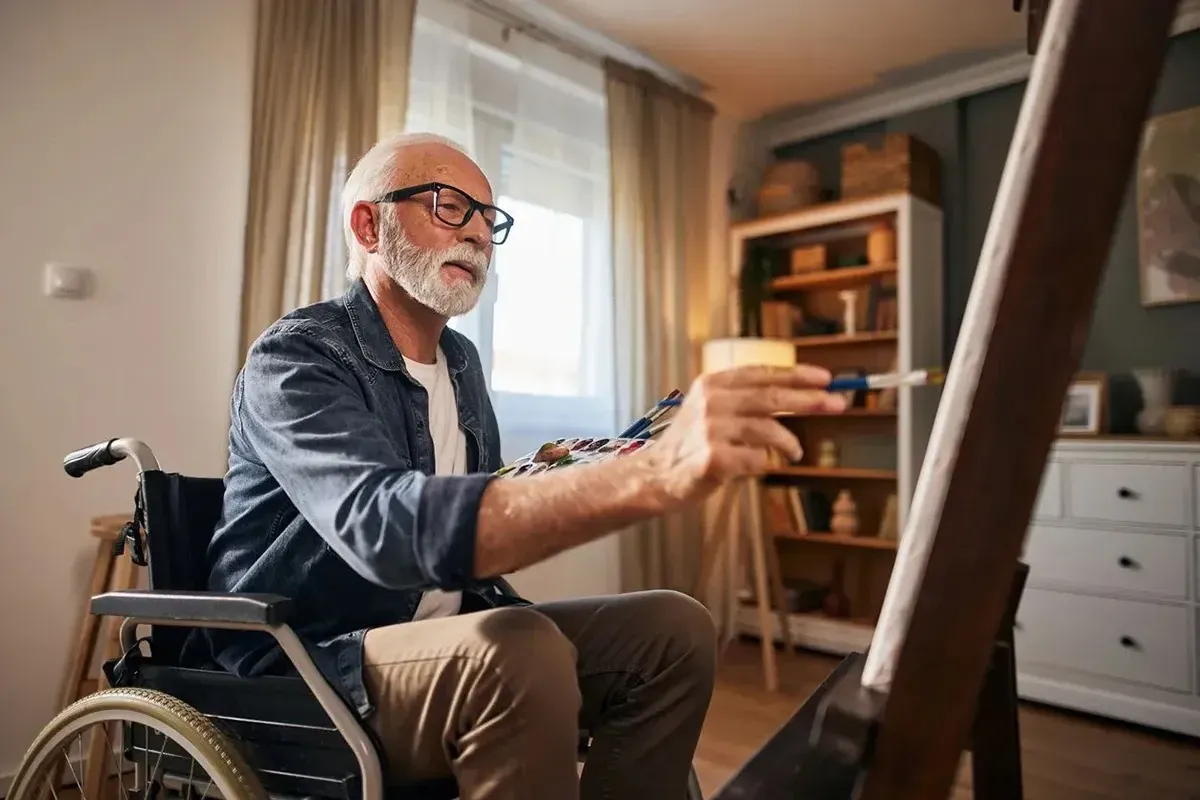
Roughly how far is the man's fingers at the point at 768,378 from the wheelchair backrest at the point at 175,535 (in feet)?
2.46

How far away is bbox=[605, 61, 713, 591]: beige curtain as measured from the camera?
3.05 m

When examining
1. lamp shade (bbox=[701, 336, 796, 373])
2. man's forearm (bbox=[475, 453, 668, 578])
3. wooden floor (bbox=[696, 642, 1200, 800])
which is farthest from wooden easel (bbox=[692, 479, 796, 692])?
man's forearm (bbox=[475, 453, 668, 578])

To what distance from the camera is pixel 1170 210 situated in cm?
272

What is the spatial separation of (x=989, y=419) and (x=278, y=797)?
817mm

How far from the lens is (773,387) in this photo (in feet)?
2.09

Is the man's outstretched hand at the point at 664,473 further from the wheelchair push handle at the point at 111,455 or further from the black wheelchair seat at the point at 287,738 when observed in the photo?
the wheelchair push handle at the point at 111,455

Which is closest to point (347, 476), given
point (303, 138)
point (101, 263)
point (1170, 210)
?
point (101, 263)

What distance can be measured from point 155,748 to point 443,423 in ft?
1.77

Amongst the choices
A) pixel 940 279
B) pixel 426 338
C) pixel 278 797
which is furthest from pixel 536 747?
pixel 940 279

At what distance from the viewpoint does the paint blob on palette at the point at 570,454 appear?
0.83 metres

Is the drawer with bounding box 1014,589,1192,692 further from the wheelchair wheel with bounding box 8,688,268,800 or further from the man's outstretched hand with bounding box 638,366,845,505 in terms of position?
the wheelchair wheel with bounding box 8,688,268,800

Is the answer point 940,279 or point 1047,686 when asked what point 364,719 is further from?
point 940,279

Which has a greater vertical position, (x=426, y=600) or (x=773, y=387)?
(x=773, y=387)

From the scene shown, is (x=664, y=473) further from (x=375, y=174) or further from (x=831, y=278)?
(x=831, y=278)
